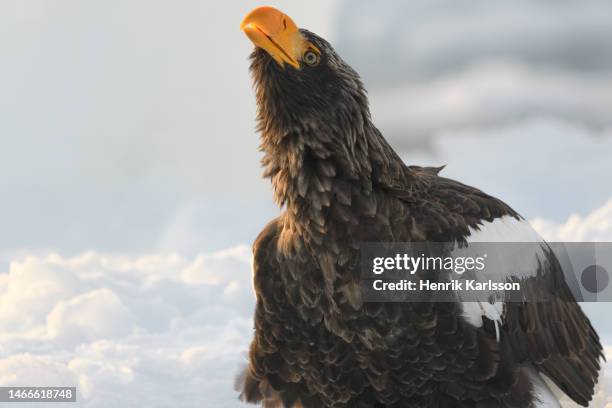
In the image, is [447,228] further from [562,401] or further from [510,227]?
[562,401]

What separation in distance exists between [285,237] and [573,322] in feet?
7.02

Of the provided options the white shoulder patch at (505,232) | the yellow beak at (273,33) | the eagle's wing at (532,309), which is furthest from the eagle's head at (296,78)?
the white shoulder patch at (505,232)

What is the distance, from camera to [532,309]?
507cm

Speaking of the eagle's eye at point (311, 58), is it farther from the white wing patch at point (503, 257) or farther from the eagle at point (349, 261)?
the white wing patch at point (503, 257)

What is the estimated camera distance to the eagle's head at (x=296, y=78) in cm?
461

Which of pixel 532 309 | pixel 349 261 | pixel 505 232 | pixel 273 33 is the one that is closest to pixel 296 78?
pixel 273 33

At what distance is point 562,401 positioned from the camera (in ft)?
17.0

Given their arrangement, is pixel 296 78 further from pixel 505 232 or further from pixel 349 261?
pixel 505 232

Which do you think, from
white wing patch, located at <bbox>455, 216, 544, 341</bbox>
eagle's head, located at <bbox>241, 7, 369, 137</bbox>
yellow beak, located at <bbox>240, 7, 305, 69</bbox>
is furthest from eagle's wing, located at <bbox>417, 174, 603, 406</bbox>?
yellow beak, located at <bbox>240, 7, 305, 69</bbox>

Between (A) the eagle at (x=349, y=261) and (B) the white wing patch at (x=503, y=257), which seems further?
(B) the white wing patch at (x=503, y=257)

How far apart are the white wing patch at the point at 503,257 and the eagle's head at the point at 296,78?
1.10 metres

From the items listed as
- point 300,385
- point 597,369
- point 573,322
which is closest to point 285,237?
point 300,385

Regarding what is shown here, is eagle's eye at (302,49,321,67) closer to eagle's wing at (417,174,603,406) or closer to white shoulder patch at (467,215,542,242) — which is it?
eagle's wing at (417,174,603,406)

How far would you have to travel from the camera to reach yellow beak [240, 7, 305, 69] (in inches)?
181
